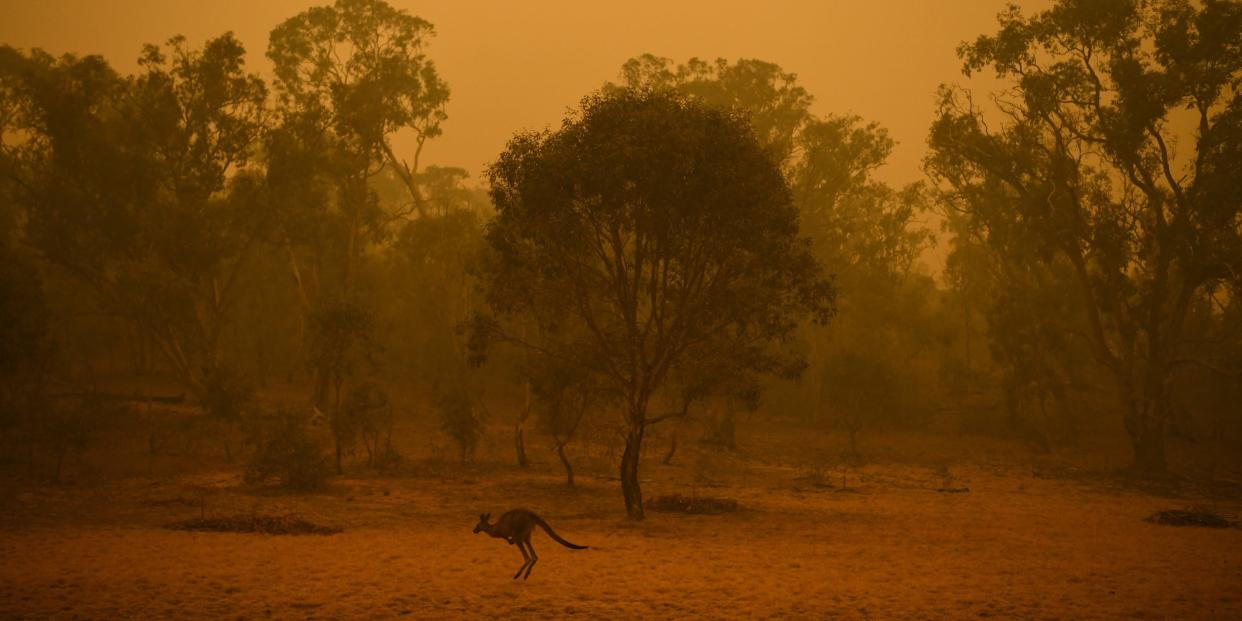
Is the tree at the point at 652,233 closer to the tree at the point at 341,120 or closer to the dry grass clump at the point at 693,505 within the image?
the dry grass clump at the point at 693,505

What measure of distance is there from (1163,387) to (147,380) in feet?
131

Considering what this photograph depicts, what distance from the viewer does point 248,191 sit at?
35.7 m

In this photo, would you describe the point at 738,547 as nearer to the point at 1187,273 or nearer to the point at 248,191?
the point at 1187,273

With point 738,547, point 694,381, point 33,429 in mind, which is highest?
point 694,381

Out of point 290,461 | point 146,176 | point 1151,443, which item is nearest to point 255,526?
point 290,461

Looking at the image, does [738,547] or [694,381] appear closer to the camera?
[738,547]

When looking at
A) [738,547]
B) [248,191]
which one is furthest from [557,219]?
[248,191]

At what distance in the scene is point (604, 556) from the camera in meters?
15.2

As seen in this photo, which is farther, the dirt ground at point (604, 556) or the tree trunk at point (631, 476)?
the tree trunk at point (631, 476)

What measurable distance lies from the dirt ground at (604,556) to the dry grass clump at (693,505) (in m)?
0.59

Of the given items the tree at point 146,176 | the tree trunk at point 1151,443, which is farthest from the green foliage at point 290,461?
Result: the tree trunk at point 1151,443

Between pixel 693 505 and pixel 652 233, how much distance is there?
6400mm

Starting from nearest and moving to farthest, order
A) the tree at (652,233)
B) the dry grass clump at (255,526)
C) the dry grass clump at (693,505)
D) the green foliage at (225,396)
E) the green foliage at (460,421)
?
1. the dry grass clump at (255,526)
2. the tree at (652,233)
3. the dry grass clump at (693,505)
4. the green foliage at (460,421)
5. the green foliage at (225,396)

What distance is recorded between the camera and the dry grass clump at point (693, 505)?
2081cm
